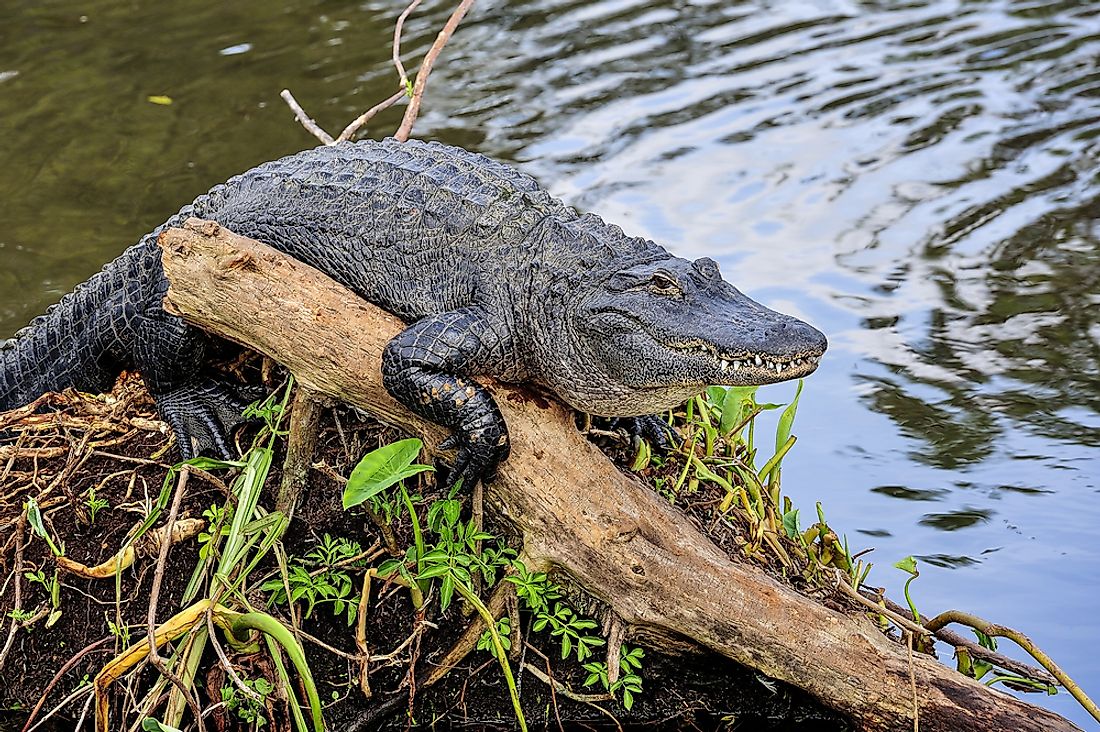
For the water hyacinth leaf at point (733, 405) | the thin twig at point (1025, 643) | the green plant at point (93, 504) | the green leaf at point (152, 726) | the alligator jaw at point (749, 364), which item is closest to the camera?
the alligator jaw at point (749, 364)

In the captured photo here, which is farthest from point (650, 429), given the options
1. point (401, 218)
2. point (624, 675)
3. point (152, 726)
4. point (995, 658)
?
point (152, 726)

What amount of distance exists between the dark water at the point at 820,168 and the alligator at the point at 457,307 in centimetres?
200

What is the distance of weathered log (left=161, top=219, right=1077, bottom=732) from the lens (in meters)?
3.65

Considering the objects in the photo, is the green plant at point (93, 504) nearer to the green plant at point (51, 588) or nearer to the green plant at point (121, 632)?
the green plant at point (51, 588)

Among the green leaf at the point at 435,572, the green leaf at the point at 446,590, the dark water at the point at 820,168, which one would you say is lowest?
the dark water at the point at 820,168

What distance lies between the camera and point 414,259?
4.14 meters

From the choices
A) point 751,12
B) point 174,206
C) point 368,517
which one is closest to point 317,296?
point 368,517

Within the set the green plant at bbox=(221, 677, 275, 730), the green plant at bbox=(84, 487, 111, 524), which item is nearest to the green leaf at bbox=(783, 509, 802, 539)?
the green plant at bbox=(221, 677, 275, 730)

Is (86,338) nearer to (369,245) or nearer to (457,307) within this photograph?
(369,245)

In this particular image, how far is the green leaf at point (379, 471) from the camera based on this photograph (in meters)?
3.52

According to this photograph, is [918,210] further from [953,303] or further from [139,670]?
[139,670]

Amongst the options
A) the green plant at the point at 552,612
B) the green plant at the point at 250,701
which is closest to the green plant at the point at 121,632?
the green plant at the point at 250,701

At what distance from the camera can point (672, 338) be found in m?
3.63

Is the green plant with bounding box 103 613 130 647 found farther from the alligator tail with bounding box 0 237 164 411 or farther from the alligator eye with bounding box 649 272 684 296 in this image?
the alligator eye with bounding box 649 272 684 296
